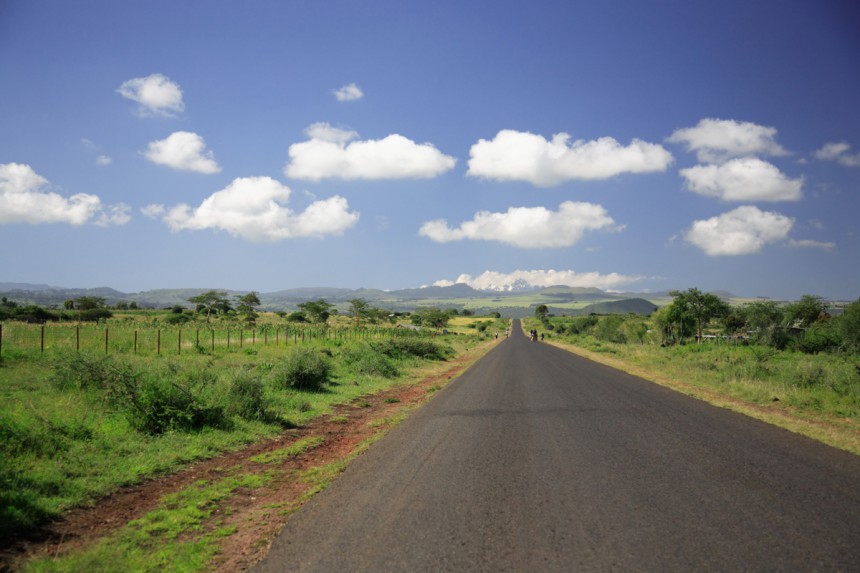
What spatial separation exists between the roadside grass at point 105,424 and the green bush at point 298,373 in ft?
0.89

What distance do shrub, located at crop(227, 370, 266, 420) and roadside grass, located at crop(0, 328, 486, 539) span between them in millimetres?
26

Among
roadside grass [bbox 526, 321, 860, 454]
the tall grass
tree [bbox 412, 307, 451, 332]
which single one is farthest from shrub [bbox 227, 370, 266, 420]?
tree [bbox 412, 307, 451, 332]

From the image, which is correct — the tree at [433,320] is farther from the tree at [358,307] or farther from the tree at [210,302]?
the tree at [210,302]

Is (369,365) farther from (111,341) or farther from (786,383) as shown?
(786,383)

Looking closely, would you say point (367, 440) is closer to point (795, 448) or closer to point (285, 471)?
point (285, 471)

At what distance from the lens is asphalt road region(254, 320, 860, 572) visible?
443 centimetres

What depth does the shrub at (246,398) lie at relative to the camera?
11.7 metres

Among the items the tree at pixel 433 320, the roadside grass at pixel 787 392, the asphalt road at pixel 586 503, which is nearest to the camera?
the asphalt road at pixel 586 503

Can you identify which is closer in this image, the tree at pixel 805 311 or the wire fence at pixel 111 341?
the wire fence at pixel 111 341

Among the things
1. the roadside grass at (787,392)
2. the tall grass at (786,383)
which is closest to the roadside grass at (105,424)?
the roadside grass at (787,392)

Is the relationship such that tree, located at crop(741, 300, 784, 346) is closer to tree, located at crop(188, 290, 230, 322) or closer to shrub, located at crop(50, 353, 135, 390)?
shrub, located at crop(50, 353, 135, 390)

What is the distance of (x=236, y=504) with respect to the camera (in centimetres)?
652

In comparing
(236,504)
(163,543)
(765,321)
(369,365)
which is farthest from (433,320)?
(163,543)

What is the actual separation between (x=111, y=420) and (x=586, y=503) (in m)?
8.97
